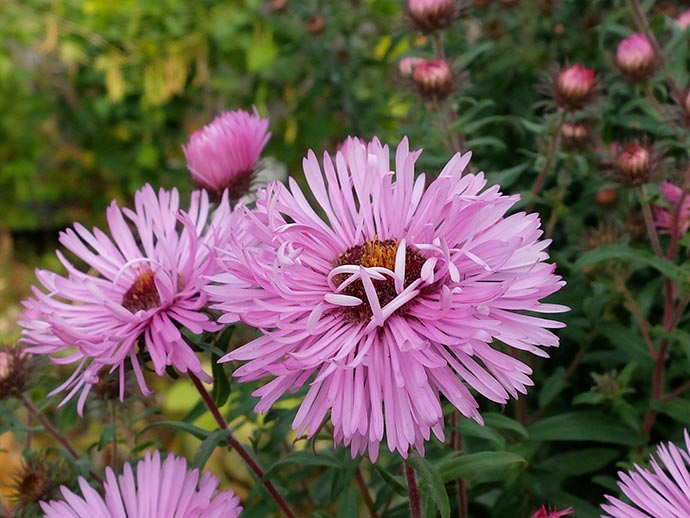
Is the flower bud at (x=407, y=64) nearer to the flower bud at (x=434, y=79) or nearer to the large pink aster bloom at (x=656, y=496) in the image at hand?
the flower bud at (x=434, y=79)

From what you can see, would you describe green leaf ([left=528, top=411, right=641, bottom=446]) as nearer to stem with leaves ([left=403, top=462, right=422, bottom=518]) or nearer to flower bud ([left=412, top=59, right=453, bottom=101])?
stem with leaves ([left=403, top=462, right=422, bottom=518])

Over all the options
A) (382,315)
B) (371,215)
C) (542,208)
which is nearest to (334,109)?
(542,208)

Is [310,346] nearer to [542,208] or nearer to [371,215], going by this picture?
[371,215]

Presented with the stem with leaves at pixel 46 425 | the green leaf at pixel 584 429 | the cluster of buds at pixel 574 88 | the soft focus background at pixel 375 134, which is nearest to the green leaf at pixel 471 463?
the soft focus background at pixel 375 134

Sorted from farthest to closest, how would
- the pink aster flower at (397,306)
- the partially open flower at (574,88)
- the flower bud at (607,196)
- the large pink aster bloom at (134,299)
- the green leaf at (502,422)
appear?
the flower bud at (607,196)
the partially open flower at (574,88)
the green leaf at (502,422)
the large pink aster bloom at (134,299)
the pink aster flower at (397,306)

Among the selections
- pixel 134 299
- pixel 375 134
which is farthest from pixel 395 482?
pixel 375 134

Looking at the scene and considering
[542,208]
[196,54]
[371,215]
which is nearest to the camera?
[371,215]
